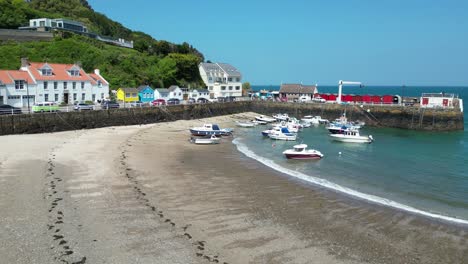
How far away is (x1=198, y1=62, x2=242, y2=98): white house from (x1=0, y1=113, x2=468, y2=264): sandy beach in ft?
191

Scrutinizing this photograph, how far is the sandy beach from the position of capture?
43.1ft

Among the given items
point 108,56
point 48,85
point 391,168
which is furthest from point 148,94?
point 391,168

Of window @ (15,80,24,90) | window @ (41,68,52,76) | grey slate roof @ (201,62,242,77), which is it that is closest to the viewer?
window @ (15,80,24,90)

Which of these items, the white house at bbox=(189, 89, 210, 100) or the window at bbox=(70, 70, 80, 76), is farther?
the white house at bbox=(189, 89, 210, 100)

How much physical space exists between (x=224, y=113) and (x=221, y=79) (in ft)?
70.1

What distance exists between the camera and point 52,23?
8650 cm

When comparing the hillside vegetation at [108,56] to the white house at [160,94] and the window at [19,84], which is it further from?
the window at [19,84]

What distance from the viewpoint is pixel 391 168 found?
2952 centimetres

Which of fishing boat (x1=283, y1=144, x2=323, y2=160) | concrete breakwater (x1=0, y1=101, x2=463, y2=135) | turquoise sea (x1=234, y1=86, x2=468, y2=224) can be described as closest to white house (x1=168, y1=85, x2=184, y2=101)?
concrete breakwater (x1=0, y1=101, x2=463, y2=135)

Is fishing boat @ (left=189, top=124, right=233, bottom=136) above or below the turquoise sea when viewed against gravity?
above

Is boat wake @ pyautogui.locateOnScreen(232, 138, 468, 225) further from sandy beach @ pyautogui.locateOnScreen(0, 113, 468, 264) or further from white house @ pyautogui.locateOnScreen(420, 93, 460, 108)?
white house @ pyautogui.locateOnScreen(420, 93, 460, 108)

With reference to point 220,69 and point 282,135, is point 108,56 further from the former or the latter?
point 282,135

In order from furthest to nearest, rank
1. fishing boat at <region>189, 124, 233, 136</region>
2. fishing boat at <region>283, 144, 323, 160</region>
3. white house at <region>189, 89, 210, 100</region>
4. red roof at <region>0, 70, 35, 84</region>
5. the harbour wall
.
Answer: white house at <region>189, 89, 210, 100</region>
the harbour wall
red roof at <region>0, 70, 35, 84</region>
fishing boat at <region>189, 124, 233, 136</region>
fishing boat at <region>283, 144, 323, 160</region>

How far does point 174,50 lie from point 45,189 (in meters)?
82.2
